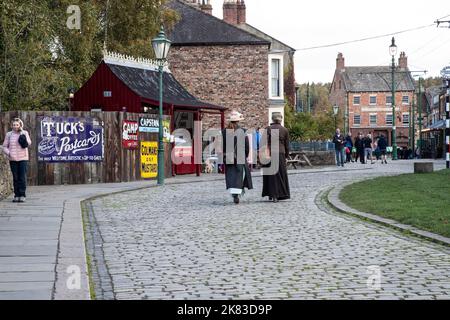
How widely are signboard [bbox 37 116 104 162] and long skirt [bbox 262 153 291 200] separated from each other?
332 inches

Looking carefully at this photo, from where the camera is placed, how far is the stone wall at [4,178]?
16203 millimetres

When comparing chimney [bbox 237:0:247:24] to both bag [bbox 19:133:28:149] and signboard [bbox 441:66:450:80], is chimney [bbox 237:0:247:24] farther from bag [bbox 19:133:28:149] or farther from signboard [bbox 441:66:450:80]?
bag [bbox 19:133:28:149]

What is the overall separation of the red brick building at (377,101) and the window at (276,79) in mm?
53810

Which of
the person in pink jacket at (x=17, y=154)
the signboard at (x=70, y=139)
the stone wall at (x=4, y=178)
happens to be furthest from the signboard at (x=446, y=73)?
the person in pink jacket at (x=17, y=154)

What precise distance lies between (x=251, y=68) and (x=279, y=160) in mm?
24656

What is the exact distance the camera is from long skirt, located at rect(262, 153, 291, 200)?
15648 millimetres

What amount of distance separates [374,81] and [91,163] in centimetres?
8038

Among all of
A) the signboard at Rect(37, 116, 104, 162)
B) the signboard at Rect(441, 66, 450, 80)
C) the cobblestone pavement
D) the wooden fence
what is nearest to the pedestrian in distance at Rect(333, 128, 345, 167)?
the signboard at Rect(441, 66, 450, 80)

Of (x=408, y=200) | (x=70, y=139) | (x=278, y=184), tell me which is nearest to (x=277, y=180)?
(x=278, y=184)

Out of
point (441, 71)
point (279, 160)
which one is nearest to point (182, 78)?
point (441, 71)

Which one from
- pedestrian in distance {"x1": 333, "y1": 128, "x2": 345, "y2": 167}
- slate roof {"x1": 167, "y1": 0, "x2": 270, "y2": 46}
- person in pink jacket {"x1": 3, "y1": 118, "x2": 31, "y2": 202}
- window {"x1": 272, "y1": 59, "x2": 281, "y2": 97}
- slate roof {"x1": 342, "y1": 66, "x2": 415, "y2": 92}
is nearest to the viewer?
person in pink jacket {"x1": 3, "y1": 118, "x2": 31, "y2": 202}

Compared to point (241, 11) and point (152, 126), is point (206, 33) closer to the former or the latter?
point (241, 11)

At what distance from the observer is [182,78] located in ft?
132

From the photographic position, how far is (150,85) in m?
28.0
